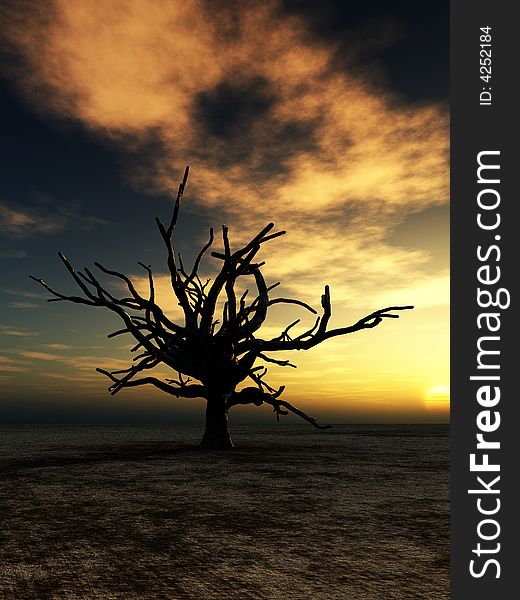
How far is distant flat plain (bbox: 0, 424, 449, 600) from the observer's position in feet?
13.5

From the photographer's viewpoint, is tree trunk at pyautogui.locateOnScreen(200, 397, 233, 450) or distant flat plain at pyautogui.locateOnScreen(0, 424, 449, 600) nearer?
distant flat plain at pyautogui.locateOnScreen(0, 424, 449, 600)

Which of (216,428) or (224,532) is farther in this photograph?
(216,428)

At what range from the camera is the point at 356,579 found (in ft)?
13.9

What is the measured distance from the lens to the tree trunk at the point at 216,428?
16059 mm

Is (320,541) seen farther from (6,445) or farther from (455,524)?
(6,445)

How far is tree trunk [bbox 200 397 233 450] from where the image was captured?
16.1 metres

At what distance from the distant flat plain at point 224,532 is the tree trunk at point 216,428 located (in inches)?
191

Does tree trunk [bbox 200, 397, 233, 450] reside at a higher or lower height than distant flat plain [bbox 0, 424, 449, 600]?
higher

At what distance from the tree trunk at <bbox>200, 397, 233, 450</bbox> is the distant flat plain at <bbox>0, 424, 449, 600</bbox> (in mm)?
4846

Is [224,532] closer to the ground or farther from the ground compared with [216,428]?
closer to the ground

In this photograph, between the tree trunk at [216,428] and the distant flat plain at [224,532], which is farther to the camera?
the tree trunk at [216,428]

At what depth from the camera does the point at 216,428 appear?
16172 mm

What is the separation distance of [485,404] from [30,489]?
648cm

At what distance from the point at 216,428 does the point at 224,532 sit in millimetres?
10560
